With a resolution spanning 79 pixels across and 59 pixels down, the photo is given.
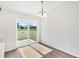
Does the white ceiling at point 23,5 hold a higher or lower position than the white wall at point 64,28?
higher

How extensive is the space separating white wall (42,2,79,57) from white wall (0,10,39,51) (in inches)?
76.6

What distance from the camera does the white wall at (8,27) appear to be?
3.63 m

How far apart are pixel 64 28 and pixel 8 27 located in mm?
2749

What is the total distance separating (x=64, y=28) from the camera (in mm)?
3809

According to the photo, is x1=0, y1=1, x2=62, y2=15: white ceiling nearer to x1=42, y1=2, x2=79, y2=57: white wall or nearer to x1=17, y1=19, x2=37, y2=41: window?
x1=42, y1=2, x2=79, y2=57: white wall

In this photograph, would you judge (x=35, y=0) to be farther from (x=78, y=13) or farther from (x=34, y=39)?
(x=34, y=39)

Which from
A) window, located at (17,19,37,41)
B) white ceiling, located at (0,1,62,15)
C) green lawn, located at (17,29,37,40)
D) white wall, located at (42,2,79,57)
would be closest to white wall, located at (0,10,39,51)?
white ceiling, located at (0,1,62,15)

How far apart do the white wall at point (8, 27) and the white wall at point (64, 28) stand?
76.6 inches

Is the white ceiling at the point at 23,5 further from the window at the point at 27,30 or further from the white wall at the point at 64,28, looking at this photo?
the window at the point at 27,30

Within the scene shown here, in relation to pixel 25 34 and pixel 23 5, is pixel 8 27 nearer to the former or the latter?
pixel 23 5

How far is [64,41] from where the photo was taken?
3836 millimetres

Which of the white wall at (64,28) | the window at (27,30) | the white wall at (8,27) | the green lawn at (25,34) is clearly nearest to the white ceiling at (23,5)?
the white wall at (8,27)

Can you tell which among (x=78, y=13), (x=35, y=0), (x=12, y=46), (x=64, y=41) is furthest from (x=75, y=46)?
(x=12, y=46)

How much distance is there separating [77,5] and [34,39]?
138 inches
